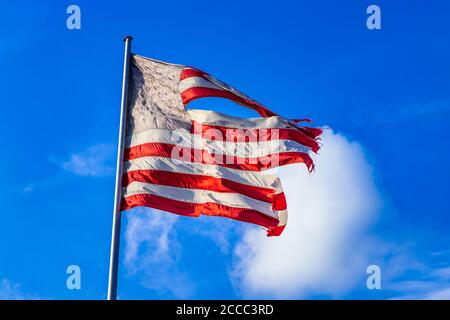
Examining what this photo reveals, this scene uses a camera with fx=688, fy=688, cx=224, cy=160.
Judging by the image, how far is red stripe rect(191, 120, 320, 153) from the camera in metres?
18.7

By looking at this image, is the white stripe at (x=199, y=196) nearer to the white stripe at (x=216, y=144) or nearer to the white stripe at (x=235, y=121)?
the white stripe at (x=216, y=144)

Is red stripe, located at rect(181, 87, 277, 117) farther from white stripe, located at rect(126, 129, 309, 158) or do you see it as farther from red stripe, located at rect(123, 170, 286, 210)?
red stripe, located at rect(123, 170, 286, 210)

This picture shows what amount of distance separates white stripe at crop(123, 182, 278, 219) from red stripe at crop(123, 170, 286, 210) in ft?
0.35

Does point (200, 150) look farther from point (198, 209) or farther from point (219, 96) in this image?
point (219, 96)

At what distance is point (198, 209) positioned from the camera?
702 inches

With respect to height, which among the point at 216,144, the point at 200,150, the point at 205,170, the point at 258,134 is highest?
the point at 258,134

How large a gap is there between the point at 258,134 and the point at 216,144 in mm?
1378

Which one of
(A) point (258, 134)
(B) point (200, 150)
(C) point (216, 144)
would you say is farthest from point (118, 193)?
(A) point (258, 134)

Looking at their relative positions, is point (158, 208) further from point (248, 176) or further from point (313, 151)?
point (313, 151)

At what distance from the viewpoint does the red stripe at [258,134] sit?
61.2ft

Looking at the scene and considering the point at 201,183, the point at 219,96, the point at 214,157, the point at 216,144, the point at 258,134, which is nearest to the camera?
the point at 201,183

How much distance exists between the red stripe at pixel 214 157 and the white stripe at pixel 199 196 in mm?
851

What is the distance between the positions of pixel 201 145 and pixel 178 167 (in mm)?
1088

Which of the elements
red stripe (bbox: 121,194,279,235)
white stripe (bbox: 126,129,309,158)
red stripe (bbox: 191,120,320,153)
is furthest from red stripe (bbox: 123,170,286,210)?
red stripe (bbox: 191,120,320,153)
